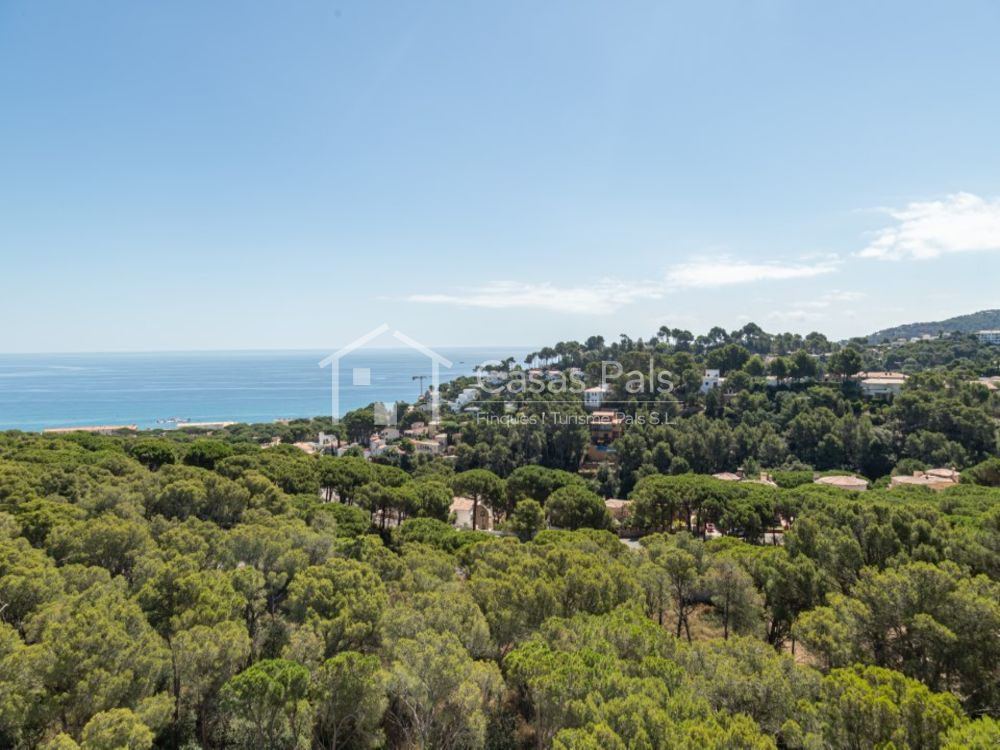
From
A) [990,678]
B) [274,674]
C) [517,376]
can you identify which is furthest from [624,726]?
[517,376]

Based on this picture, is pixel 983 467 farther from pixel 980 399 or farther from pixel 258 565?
pixel 258 565

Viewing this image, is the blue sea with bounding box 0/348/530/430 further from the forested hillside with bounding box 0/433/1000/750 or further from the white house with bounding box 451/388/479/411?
the forested hillside with bounding box 0/433/1000/750

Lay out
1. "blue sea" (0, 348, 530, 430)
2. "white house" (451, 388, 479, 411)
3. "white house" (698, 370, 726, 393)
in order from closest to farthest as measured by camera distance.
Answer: "white house" (698, 370, 726, 393) < "white house" (451, 388, 479, 411) < "blue sea" (0, 348, 530, 430)

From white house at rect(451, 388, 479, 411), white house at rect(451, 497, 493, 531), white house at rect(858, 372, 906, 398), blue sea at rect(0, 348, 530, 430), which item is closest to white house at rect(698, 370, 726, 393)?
white house at rect(858, 372, 906, 398)

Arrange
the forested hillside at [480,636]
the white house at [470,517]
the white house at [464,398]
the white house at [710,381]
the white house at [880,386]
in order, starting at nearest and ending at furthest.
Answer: the forested hillside at [480,636] → the white house at [470,517] → the white house at [880,386] → the white house at [710,381] → the white house at [464,398]

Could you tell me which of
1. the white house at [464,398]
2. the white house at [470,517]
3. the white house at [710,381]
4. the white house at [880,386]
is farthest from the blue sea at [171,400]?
the white house at [880,386]

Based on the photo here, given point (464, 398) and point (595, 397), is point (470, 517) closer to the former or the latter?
point (595, 397)

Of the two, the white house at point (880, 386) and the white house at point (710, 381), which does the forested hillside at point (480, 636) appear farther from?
the white house at point (880, 386)
